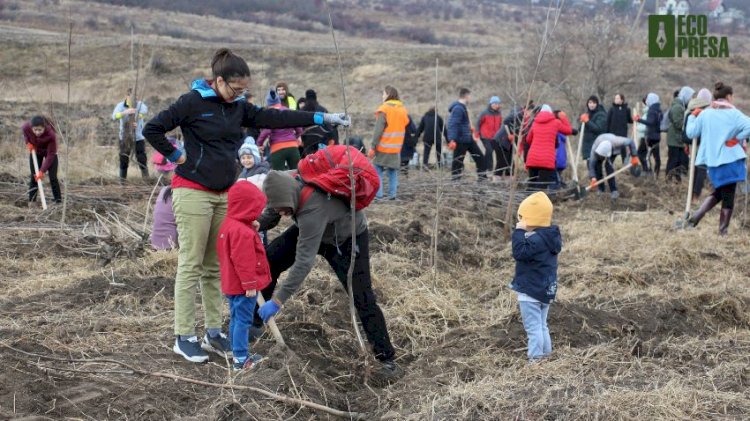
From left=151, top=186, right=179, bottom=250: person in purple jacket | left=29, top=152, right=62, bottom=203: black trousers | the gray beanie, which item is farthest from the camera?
the gray beanie

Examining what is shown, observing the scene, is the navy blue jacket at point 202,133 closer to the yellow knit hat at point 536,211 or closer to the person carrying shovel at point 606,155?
the yellow knit hat at point 536,211

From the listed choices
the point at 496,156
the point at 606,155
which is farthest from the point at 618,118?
the point at 496,156

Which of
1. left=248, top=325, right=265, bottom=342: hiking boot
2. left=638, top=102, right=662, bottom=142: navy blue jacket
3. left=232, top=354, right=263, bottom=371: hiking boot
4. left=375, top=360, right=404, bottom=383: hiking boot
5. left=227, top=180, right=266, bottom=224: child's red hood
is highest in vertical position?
left=227, top=180, right=266, bottom=224: child's red hood

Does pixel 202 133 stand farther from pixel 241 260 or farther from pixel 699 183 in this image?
pixel 699 183

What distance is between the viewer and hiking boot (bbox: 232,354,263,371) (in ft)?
15.2

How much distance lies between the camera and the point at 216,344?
5047 millimetres

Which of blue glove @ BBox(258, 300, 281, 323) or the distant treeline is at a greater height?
the distant treeline

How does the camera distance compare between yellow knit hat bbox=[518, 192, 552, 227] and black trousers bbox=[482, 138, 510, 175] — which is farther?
black trousers bbox=[482, 138, 510, 175]

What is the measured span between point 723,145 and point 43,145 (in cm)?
767

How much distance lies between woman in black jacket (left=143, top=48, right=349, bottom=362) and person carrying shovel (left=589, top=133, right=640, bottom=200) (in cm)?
711

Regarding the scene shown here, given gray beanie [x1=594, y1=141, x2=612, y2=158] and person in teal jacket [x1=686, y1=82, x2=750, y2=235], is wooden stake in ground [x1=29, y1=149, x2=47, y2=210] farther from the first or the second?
person in teal jacket [x1=686, y1=82, x2=750, y2=235]

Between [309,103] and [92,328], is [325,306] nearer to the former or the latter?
[92,328]

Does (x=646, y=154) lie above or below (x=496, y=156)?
below

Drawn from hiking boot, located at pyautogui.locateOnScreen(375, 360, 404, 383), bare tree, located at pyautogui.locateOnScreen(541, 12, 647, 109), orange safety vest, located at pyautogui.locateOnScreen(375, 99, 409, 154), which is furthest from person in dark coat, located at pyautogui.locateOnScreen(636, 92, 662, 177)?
hiking boot, located at pyautogui.locateOnScreen(375, 360, 404, 383)
